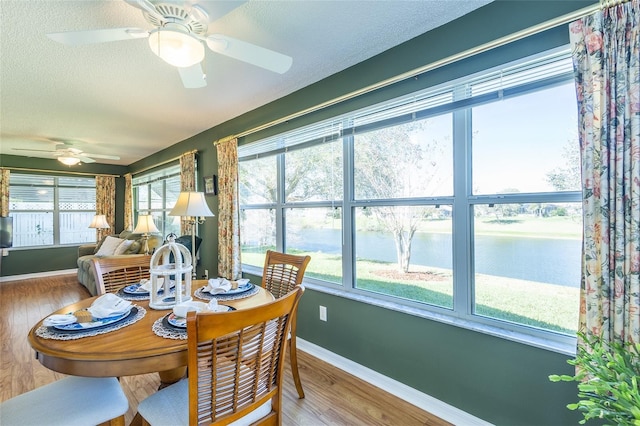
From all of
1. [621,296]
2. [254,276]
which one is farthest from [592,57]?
[254,276]

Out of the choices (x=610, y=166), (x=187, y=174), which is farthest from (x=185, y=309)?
(x=187, y=174)

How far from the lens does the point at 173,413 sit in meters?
1.12

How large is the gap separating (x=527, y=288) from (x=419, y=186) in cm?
89

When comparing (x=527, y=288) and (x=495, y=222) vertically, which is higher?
(x=495, y=222)

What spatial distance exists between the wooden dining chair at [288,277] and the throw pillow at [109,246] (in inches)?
176

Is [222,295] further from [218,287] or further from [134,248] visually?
[134,248]

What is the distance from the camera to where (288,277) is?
212 centimetres

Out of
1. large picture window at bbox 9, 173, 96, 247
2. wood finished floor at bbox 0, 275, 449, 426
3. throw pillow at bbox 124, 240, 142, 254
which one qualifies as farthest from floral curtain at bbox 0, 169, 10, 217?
wood finished floor at bbox 0, 275, 449, 426

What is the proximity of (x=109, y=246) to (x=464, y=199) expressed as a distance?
19.8ft

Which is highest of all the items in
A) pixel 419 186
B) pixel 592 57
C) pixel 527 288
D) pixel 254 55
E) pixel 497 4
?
pixel 497 4

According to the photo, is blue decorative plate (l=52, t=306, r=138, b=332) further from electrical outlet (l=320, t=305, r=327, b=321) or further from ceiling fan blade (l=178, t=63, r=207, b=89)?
electrical outlet (l=320, t=305, r=327, b=321)

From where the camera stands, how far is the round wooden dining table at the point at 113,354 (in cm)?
103

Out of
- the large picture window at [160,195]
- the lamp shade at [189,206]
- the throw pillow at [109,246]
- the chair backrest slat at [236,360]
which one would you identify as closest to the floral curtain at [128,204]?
the large picture window at [160,195]

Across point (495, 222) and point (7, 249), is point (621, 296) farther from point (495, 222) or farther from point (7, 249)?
point (7, 249)
